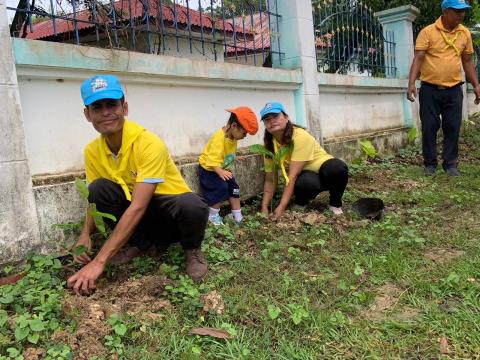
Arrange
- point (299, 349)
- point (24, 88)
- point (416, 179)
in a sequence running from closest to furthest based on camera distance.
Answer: point (299, 349), point (24, 88), point (416, 179)

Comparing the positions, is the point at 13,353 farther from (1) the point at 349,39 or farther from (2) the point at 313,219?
(1) the point at 349,39

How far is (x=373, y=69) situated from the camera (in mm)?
7441

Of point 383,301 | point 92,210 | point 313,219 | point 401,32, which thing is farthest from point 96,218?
point 401,32

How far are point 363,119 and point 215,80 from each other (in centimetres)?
334

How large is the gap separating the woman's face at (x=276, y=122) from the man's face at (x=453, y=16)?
2572 millimetres

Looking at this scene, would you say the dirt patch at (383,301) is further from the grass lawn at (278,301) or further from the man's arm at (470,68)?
the man's arm at (470,68)

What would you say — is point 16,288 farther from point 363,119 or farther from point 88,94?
point 363,119

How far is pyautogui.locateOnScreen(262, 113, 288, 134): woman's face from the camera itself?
3941 mm

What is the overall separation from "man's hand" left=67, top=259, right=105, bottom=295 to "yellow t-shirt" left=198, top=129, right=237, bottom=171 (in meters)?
1.63

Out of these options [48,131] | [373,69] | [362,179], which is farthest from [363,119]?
[48,131]

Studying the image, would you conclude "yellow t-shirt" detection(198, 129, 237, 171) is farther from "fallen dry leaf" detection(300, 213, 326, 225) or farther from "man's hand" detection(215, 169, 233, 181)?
"fallen dry leaf" detection(300, 213, 326, 225)

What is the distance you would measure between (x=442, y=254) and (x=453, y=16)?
3368 mm

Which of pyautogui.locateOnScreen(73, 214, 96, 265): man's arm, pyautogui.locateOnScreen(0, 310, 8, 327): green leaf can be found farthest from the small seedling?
pyautogui.locateOnScreen(0, 310, 8, 327): green leaf

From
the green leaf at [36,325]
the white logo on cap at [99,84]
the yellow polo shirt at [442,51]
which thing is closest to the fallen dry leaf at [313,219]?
the white logo on cap at [99,84]
